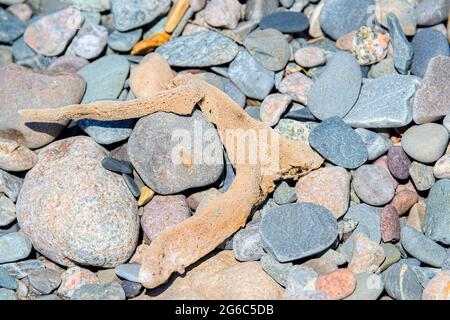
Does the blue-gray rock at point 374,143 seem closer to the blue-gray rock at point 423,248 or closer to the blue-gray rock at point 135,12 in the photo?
the blue-gray rock at point 423,248

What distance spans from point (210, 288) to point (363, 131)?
1.23 metres

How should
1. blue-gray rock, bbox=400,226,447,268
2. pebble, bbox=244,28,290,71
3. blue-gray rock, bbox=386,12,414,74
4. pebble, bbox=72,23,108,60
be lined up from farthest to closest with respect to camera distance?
pebble, bbox=72,23,108,60 → pebble, bbox=244,28,290,71 → blue-gray rock, bbox=386,12,414,74 → blue-gray rock, bbox=400,226,447,268

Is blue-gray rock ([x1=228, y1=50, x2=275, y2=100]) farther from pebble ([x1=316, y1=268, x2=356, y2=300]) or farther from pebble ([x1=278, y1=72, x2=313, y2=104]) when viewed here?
pebble ([x1=316, y1=268, x2=356, y2=300])

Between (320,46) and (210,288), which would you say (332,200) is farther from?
(320,46)

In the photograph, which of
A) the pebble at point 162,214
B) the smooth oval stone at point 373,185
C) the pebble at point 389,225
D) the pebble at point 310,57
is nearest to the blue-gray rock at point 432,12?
the pebble at point 310,57

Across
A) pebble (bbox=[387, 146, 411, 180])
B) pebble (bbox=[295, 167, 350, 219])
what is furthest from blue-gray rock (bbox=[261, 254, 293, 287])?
pebble (bbox=[387, 146, 411, 180])

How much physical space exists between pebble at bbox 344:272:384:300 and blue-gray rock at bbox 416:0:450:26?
1.66 meters

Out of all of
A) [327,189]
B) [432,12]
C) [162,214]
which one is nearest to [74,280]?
[162,214]

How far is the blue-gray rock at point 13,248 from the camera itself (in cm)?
322

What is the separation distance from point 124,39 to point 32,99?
73 centimetres

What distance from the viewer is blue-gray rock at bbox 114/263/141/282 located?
3.04 m

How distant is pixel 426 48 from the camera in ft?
11.8

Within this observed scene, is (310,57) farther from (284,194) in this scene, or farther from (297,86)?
(284,194)

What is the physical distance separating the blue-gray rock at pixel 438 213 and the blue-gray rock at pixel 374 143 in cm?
34
